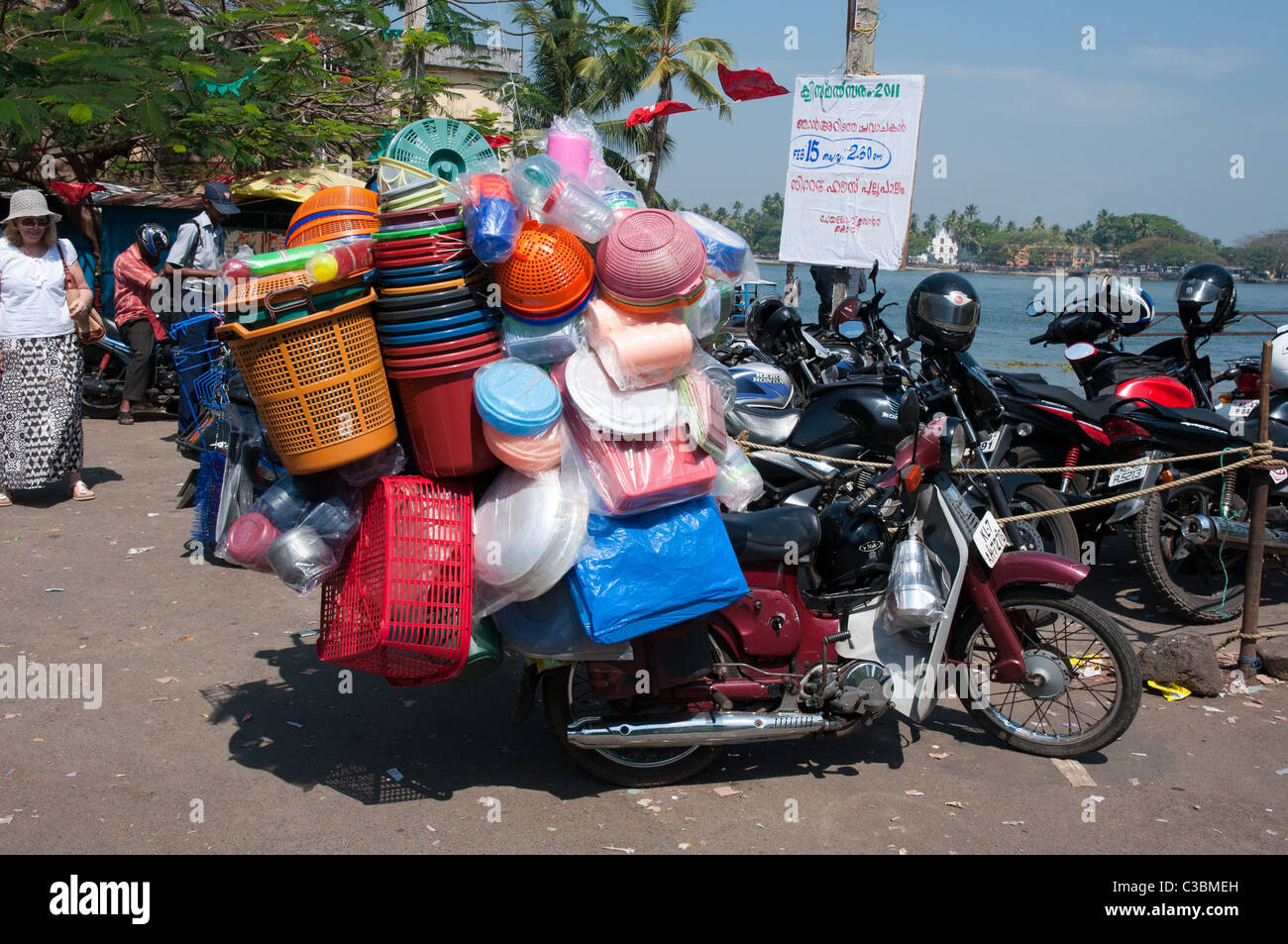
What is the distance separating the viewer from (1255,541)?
4.71 meters

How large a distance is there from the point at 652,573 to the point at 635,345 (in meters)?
0.73

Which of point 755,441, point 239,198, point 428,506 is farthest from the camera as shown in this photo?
point 239,198

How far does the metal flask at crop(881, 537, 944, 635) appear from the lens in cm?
357

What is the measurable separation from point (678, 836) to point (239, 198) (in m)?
9.92

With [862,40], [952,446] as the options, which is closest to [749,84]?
[862,40]

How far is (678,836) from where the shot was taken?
335 cm

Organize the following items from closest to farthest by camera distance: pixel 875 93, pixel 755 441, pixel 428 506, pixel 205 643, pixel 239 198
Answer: pixel 428 506
pixel 205 643
pixel 755 441
pixel 875 93
pixel 239 198

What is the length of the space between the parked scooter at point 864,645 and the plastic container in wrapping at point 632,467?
537mm

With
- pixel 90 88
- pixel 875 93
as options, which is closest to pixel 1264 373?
pixel 875 93

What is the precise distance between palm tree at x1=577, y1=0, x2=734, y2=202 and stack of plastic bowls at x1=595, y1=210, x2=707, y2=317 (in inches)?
1059

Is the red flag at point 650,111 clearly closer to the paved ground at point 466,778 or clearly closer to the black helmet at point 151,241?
the black helmet at point 151,241

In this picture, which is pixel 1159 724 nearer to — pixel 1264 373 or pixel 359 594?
pixel 1264 373

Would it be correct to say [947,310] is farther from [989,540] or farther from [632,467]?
[632,467]
